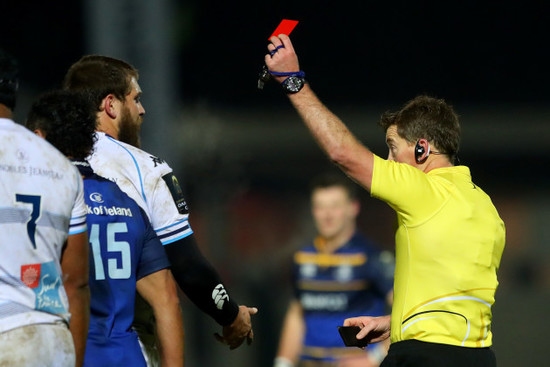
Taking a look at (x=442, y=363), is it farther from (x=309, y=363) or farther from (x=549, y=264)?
(x=549, y=264)

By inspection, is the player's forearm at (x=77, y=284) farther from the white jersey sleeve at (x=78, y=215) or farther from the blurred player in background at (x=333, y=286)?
the blurred player in background at (x=333, y=286)

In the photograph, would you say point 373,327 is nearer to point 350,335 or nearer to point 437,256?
point 350,335

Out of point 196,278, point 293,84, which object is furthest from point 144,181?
point 293,84

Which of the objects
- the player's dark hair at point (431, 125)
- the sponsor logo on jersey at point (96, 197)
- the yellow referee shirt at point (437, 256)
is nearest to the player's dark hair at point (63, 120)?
the sponsor logo on jersey at point (96, 197)

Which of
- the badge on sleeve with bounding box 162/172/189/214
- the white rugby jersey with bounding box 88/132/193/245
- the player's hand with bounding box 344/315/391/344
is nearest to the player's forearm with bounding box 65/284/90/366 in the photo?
the white rugby jersey with bounding box 88/132/193/245

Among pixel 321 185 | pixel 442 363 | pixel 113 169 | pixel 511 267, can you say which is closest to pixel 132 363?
pixel 113 169

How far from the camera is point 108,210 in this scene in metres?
4.07

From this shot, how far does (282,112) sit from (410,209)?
1108 cm

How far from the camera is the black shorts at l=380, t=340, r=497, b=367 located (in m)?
3.81

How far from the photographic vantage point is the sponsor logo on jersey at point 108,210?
4.04m

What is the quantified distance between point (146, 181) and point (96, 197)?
260 mm

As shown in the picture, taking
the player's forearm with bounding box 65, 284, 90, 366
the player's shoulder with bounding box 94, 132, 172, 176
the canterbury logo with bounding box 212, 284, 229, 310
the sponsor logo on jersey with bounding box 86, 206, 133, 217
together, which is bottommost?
the canterbury logo with bounding box 212, 284, 229, 310

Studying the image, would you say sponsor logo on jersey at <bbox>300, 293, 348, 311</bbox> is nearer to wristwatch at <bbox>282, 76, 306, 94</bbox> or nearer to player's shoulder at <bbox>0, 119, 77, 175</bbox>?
wristwatch at <bbox>282, 76, 306, 94</bbox>

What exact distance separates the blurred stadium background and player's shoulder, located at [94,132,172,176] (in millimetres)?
7954
